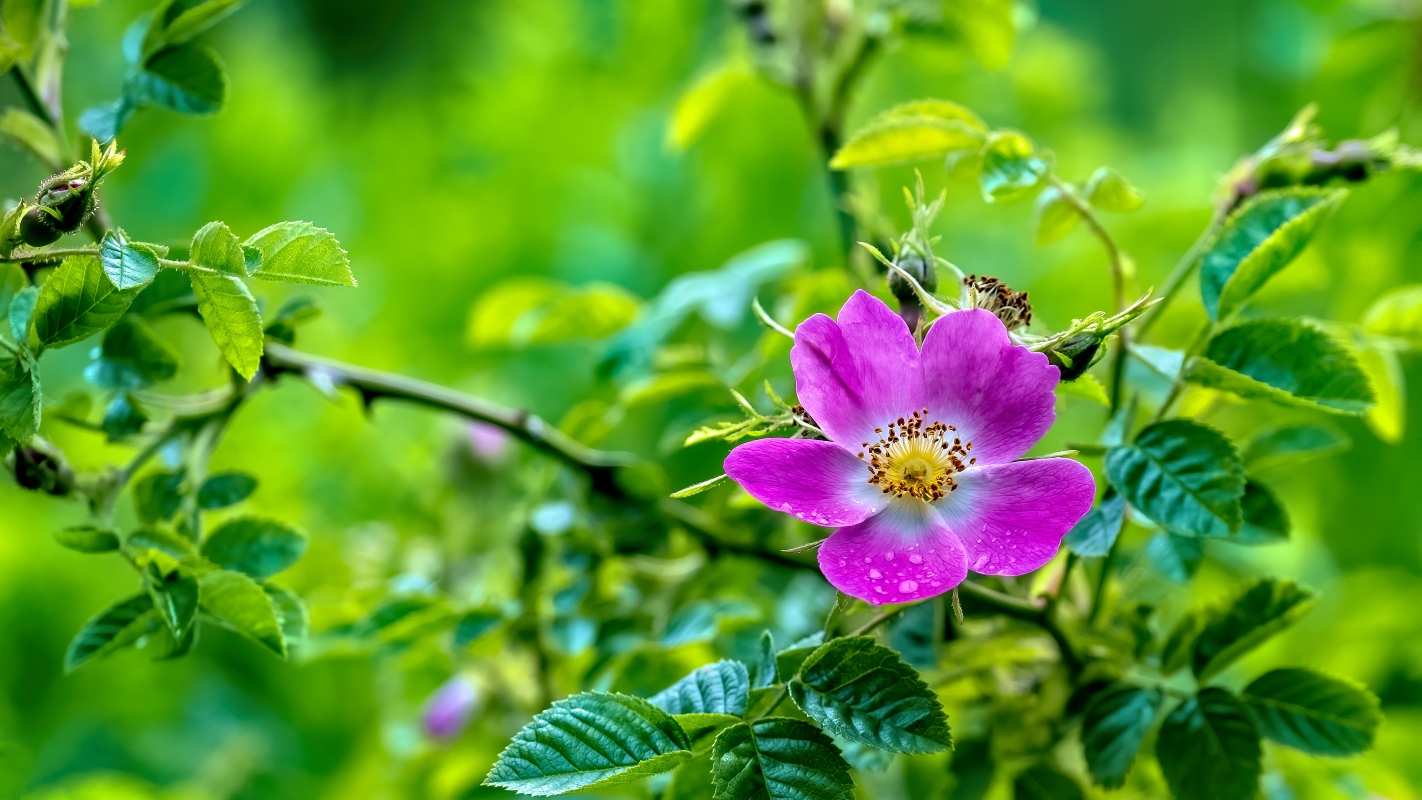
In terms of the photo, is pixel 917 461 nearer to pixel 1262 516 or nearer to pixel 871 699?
pixel 871 699

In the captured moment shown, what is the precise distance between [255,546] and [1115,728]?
0.32 meters

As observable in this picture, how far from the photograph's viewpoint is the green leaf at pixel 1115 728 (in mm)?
399

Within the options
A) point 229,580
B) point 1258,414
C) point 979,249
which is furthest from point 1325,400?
point 979,249

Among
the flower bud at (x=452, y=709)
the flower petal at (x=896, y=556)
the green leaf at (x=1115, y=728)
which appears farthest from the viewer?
the flower bud at (x=452, y=709)

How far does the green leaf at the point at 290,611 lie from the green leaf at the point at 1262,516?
0.34 metres

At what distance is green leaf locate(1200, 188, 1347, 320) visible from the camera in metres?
0.38

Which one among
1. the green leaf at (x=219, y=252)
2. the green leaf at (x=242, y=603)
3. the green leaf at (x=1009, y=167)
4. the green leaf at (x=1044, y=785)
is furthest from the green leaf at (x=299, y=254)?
the green leaf at (x=1044, y=785)

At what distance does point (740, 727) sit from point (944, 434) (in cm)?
10

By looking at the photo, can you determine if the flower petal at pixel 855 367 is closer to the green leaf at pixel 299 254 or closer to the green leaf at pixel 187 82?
the green leaf at pixel 299 254

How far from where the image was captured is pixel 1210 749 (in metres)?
0.40

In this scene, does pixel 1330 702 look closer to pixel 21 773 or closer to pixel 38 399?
pixel 38 399

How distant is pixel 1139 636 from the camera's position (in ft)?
1.47

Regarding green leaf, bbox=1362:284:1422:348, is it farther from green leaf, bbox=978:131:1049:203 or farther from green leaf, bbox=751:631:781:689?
green leaf, bbox=751:631:781:689

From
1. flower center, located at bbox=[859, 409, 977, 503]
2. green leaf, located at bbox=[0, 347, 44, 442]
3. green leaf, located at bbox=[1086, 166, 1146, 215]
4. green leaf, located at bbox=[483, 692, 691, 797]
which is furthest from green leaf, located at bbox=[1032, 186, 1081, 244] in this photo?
green leaf, located at bbox=[0, 347, 44, 442]
